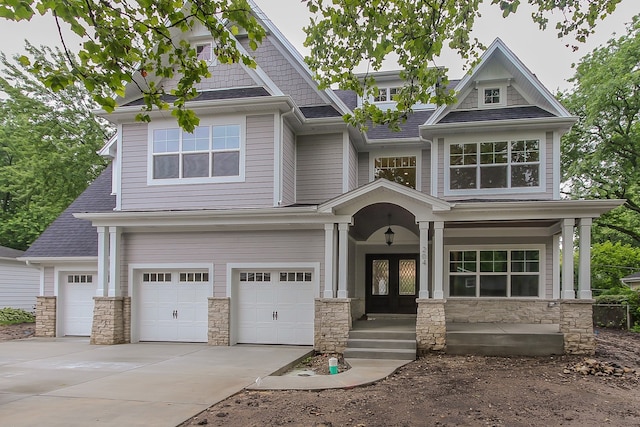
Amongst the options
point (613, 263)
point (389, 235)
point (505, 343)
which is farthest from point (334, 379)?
point (613, 263)

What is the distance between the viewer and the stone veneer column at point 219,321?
11.0m

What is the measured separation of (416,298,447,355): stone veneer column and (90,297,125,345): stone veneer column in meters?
7.27

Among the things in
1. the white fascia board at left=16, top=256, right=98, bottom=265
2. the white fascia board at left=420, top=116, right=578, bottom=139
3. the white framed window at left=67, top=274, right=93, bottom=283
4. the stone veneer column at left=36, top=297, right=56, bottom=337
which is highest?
the white fascia board at left=420, top=116, right=578, bottom=139

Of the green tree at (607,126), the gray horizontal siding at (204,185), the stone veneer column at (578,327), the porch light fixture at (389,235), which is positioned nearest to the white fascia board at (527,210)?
the stone veneer column at (578,327)

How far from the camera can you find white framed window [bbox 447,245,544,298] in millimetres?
12000

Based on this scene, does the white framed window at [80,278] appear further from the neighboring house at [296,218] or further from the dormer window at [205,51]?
the dormer window at [205,51]

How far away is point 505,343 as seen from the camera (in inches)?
379

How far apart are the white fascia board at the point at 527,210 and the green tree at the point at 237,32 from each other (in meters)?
3.50

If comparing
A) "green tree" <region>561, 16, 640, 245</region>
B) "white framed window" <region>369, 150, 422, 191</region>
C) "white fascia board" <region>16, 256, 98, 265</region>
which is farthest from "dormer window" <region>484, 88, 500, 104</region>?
"white fascia board" <region>16, 256, 98, 265</region>

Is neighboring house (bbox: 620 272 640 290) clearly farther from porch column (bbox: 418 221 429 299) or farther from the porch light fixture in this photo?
porch column (bbox: 418 221 429 299)

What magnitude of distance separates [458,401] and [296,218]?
5518 millimetres

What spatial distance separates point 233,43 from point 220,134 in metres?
5.69

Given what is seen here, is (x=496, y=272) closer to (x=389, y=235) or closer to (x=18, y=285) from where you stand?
(x=389, y=235)

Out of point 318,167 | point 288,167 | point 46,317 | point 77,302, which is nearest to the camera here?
point 288,167
